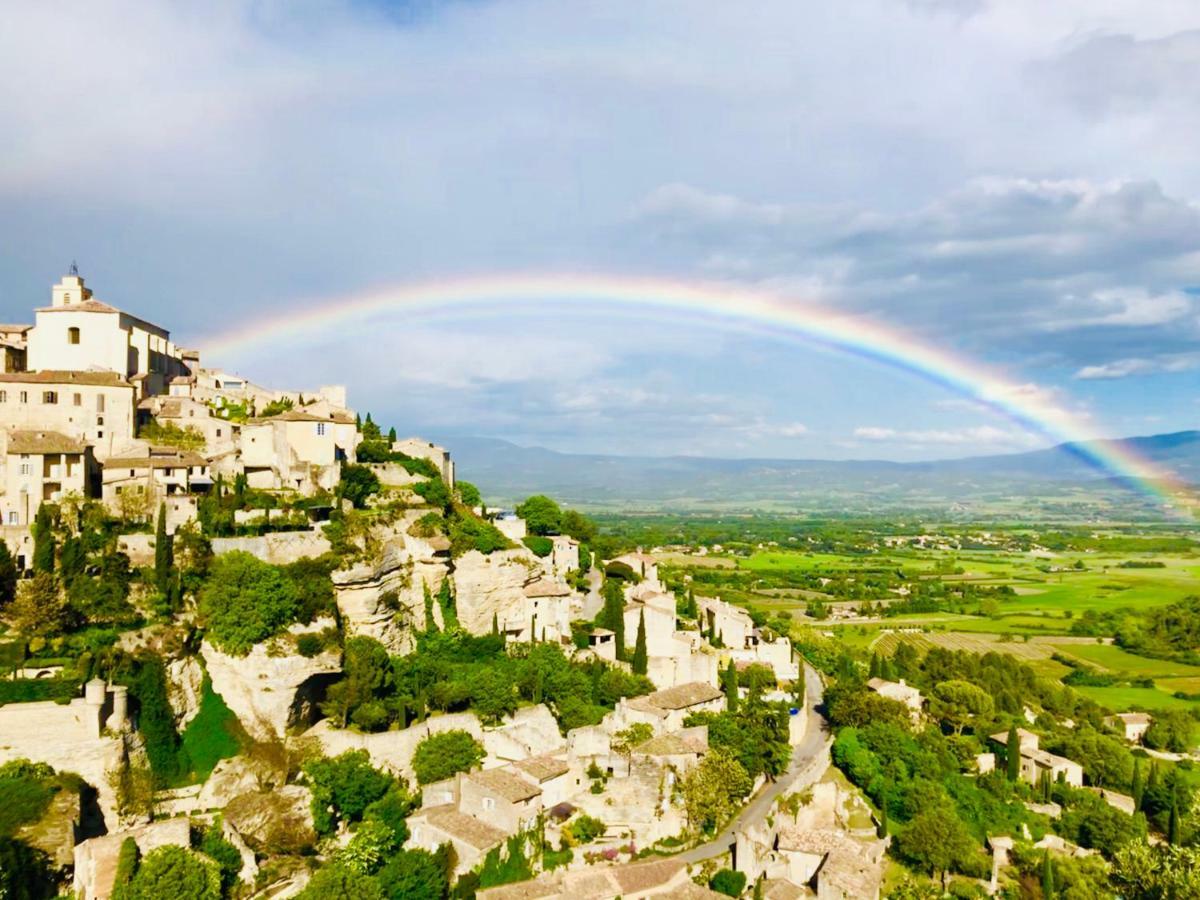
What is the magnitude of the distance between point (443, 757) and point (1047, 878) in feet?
70.8

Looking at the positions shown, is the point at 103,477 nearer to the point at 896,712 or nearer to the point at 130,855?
the point at 130,855

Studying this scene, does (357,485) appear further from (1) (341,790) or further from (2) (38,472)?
(1) (341,790)

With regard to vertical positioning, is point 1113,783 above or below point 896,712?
below

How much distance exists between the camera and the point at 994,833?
1367 inches

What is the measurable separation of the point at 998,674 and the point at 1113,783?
14560 millimetres

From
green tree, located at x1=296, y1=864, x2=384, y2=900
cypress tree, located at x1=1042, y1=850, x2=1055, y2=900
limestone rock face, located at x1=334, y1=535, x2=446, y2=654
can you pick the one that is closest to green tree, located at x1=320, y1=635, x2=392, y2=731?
limestone rock face, located at x1=334, y1=535, x2=446, y2=654

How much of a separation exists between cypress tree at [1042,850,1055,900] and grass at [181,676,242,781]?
28.6 meters

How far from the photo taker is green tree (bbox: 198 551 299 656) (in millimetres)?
31594

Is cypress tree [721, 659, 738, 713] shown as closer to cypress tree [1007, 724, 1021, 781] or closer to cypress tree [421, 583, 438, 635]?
cypress tree [1007, 724, 1021, 781]

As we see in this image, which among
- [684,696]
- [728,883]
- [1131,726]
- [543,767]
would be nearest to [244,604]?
[543,767]

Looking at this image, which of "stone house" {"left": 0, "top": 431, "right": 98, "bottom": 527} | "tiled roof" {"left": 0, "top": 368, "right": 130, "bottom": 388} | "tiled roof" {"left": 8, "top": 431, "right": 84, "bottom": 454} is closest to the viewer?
A: "stone house" {"left": 0, "top": 431, "right": 98, "bottom": 527}

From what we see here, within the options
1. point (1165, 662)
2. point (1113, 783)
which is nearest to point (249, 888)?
point (1113, 783)

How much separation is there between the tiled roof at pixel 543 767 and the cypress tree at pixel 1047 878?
17.0m

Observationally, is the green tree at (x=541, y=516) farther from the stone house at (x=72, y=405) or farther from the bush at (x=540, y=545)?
the stone house at (x=72, y=405)
